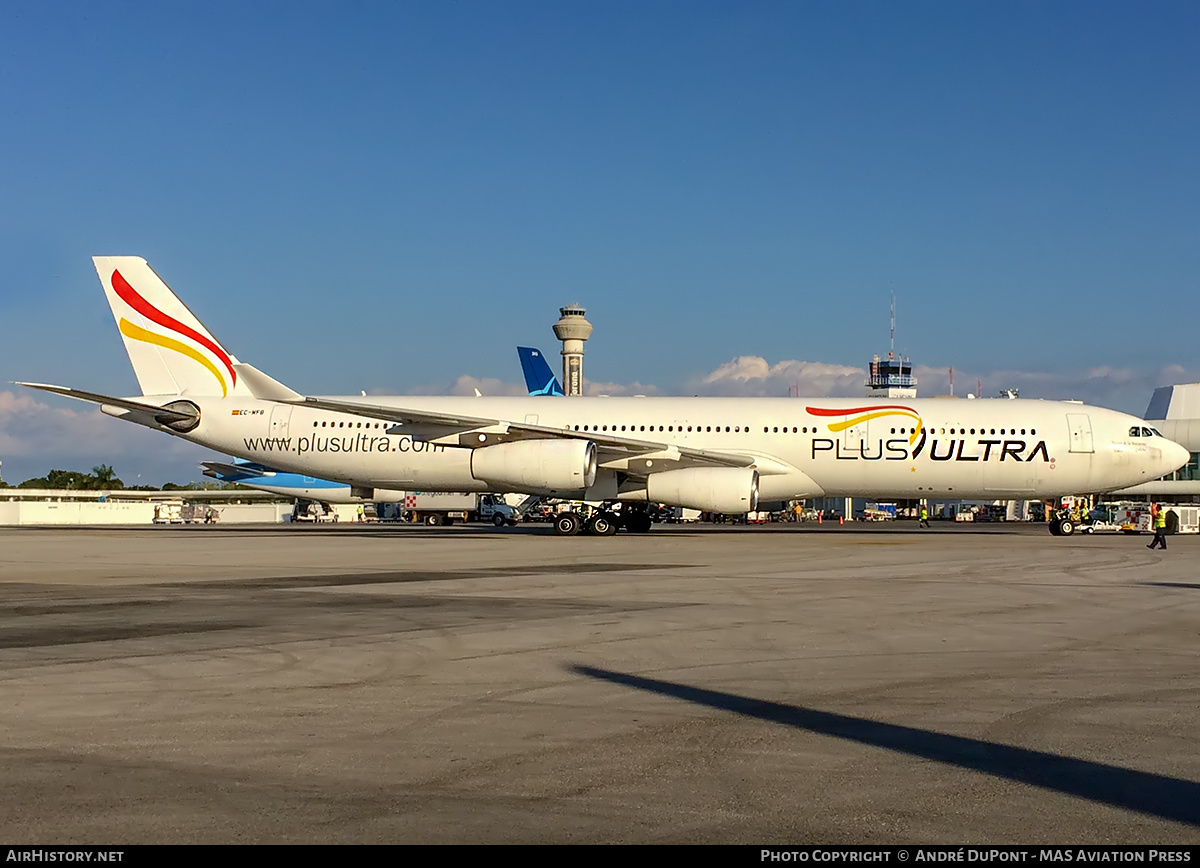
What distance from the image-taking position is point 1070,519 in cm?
3878

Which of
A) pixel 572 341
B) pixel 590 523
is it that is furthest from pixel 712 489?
pixel 572 341

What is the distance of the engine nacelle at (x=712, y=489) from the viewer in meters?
34.3

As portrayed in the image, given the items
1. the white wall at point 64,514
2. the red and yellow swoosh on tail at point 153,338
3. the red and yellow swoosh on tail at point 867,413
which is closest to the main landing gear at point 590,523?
the red and yellow swoosh on tail at point 867,413

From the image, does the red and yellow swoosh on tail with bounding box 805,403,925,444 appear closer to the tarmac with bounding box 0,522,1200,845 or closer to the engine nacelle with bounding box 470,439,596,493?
the engine nacelle with bounding box 470,439,596,493

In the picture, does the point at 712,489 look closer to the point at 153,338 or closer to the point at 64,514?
the point at 153,338

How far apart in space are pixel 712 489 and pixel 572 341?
119 metres

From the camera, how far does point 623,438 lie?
37812mm

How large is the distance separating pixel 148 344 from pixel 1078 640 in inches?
1405

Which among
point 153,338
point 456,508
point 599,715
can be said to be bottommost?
point 599,715

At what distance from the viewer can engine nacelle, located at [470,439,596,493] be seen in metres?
35.0

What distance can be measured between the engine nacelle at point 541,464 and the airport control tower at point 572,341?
373 ft

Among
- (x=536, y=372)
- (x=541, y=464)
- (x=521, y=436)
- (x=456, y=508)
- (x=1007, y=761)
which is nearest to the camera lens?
(x=1007, y=761)
